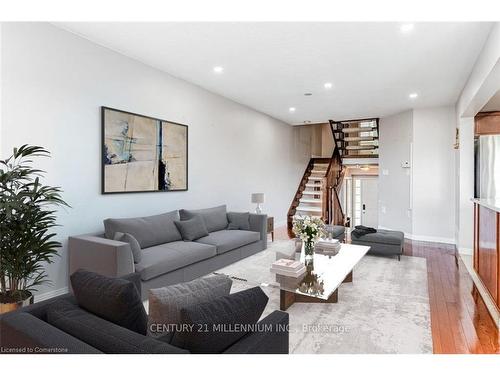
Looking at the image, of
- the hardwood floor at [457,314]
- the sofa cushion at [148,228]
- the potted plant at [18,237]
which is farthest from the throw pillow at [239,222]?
the potted plant at [18,237]

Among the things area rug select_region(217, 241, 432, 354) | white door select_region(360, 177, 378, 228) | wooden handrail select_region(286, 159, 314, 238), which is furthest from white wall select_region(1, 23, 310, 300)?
white door select_region(360, 177, 378, 228)

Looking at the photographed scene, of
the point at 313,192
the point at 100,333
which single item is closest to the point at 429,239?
the point at 313,192

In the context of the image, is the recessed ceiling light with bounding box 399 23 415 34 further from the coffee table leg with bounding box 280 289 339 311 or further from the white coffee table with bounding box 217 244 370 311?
the coffee table leg with bounding box 280 289 339 311

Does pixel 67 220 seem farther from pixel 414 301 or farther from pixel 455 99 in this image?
pixel 455 99

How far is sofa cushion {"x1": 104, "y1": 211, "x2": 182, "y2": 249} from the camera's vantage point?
365 cm

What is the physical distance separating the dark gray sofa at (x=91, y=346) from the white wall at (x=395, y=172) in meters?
6.59

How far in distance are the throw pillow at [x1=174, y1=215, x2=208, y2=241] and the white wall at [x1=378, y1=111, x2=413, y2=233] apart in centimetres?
498

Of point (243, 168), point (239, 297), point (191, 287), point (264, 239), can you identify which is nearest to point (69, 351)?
point (191, 287)

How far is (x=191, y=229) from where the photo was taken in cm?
449

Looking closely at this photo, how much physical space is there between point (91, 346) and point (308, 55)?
385 centimetres

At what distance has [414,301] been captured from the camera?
3389 millimetres

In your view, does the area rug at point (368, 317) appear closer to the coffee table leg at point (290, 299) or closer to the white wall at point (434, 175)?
the coffee table leg at point (290, 299)

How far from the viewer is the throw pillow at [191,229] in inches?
175
